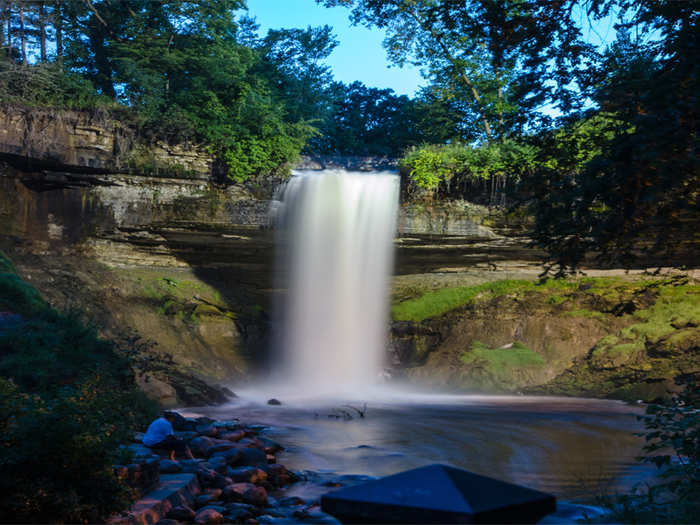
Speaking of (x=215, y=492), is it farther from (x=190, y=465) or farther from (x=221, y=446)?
(x=221, y=446)

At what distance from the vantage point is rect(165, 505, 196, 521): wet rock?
6.11m

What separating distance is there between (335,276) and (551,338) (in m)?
8.35

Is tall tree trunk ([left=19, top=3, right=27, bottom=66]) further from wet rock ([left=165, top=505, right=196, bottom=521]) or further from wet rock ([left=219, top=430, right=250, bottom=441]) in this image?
wet rock ([left=165, top=505, right=196, bottom=521])

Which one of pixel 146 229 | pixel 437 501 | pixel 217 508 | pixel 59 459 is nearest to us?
pixel 437 501

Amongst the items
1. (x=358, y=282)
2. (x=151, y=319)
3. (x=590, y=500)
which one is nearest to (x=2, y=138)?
(x=151, y=319)

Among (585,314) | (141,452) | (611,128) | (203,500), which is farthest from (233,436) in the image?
(585,314)

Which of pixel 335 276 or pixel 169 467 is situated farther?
pixel 335 276

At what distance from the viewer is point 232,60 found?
22781mm

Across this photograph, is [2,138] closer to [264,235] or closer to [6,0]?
[6,0]

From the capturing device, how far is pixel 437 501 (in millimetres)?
2301

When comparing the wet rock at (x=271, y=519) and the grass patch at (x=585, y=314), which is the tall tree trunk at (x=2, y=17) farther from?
the grass patch at (x=585, y=314)

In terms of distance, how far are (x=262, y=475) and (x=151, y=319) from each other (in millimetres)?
14376

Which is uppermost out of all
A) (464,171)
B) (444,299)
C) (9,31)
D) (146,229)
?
(9,31)

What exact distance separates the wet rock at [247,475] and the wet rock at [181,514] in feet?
5.91
